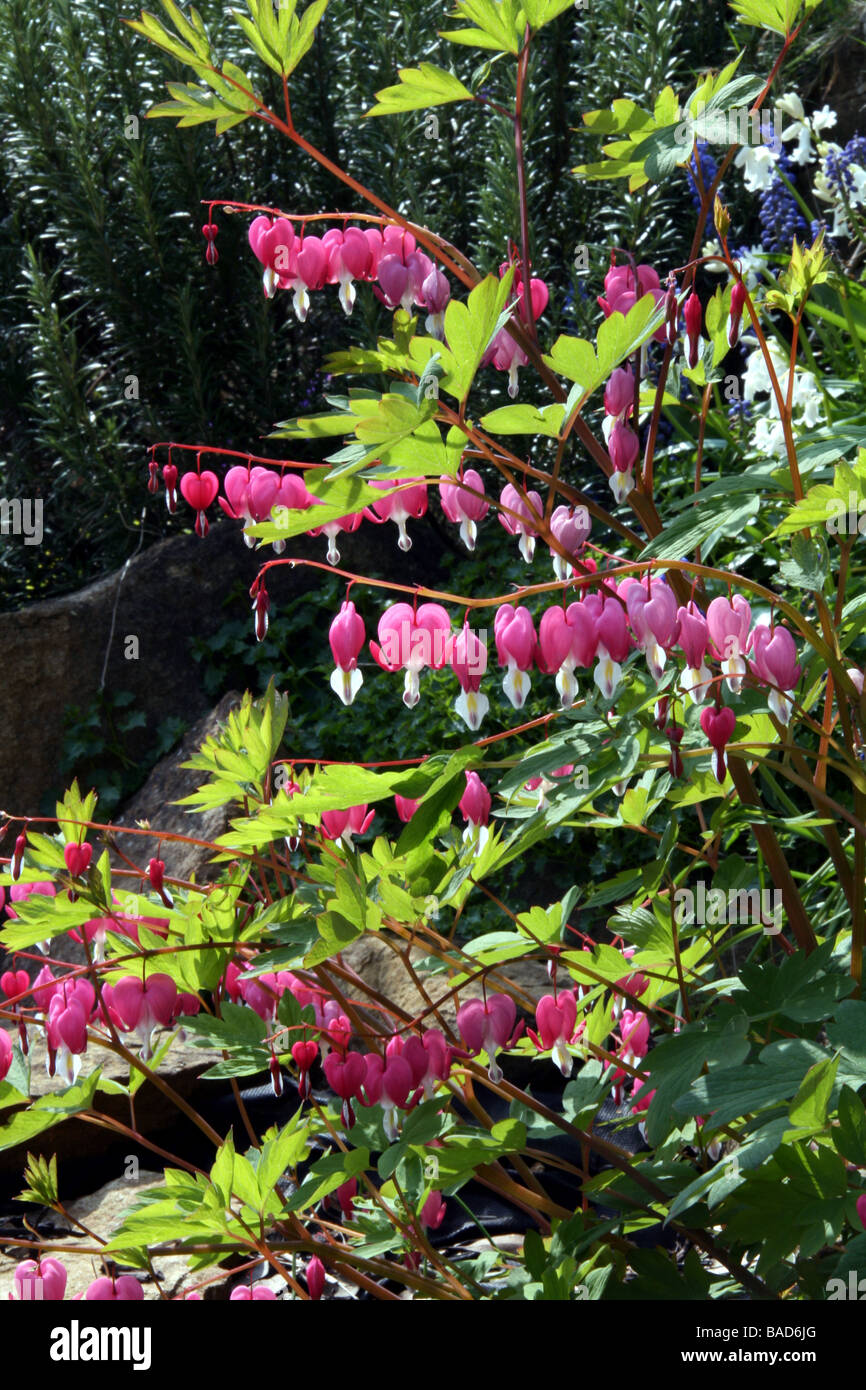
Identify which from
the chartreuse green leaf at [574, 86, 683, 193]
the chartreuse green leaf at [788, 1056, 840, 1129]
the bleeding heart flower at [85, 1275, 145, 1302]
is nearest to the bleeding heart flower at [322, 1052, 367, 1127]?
the bleeding heart flower at [85, 1275, 145, 1302]

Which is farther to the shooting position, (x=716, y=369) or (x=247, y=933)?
(x=716, y=369)

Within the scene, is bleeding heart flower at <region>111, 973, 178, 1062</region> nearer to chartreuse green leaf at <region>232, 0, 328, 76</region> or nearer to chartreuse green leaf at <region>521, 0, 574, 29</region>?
chartreuse green leaf at <region>232, 0, 328, 76</region>

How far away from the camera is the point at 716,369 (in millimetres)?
1812

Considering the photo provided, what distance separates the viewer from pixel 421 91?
1.52 meters

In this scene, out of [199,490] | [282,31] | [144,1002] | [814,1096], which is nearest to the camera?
[814,1096]

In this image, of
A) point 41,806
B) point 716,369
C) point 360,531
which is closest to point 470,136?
point 360,531

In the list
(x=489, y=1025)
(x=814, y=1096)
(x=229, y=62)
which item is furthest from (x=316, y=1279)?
(x=229, y=62)

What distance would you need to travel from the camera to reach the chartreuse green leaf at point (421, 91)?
1490 millimetres

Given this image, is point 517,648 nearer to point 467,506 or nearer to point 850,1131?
point 467,506

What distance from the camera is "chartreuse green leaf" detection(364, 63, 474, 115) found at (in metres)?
1.49

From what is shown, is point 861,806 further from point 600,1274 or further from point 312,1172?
point 312,1172

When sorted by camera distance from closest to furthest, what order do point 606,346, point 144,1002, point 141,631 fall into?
point 606,346 → point 144,1002 → point 141,631

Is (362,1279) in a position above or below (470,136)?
below
